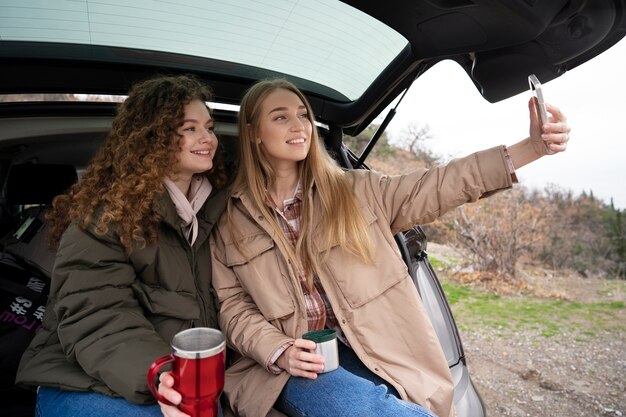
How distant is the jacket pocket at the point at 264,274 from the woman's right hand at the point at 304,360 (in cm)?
21

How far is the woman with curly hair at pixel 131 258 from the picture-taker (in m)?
1.37

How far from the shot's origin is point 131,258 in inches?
62.2

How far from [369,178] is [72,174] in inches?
61.6

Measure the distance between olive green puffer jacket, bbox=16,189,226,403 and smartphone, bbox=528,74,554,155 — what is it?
1351 millimetres

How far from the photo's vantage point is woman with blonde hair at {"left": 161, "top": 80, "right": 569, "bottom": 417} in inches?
60.7

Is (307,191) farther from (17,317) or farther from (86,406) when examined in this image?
(17,317)

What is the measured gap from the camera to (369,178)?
6.40 ft

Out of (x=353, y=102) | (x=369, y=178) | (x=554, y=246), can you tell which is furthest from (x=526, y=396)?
(x=554, y=246)

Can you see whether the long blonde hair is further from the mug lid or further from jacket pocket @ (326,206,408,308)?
the mug lid

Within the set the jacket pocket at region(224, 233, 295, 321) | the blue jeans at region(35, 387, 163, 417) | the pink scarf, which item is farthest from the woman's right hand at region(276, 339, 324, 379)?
the pink scarf

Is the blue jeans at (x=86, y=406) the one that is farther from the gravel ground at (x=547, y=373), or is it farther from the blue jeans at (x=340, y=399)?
the gravel ground at (x=547, y=373)

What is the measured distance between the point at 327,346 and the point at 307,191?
73cm

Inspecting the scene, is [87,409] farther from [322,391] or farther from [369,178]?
[369,178]

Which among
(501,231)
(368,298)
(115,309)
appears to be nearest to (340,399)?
(368,298)
